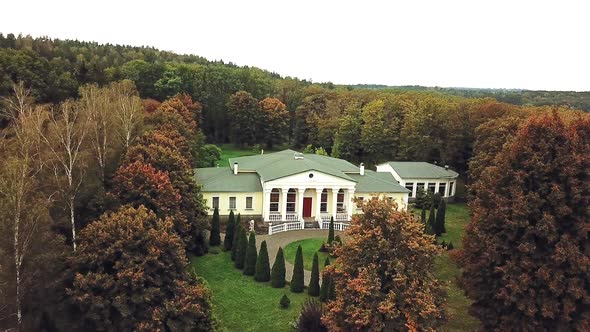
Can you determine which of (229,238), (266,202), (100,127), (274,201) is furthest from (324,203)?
(100,127)

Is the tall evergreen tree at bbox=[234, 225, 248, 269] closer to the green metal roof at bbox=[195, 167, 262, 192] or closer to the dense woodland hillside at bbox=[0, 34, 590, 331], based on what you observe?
the dense woodland hillside at bbox=[0, 34, 590, 331]

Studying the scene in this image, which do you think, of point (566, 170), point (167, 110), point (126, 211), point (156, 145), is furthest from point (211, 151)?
point (566, 170)

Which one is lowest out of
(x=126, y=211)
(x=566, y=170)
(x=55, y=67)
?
(x=126, y=211)

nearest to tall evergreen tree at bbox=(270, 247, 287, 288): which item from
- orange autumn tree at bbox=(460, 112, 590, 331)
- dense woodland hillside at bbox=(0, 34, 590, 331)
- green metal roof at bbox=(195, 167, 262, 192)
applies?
dense woodland hillside at bbox=(0, 34, 590, 331)

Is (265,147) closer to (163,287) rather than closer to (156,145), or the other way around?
(156,145)

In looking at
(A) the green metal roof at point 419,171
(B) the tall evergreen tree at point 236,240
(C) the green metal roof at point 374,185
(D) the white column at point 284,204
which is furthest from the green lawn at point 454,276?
(D) the white column at point 284,204

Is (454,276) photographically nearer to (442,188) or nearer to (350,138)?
(442,188)
